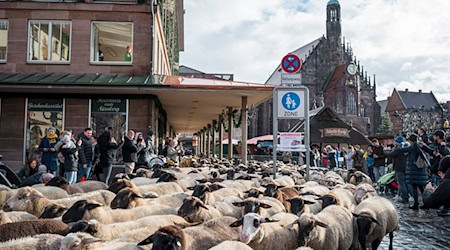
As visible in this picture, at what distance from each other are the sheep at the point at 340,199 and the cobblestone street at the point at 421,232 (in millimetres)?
911

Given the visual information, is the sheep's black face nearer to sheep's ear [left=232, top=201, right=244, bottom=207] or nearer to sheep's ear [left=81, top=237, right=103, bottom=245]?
sheep's ear [left=232, top=201, right=244, bottom=207]

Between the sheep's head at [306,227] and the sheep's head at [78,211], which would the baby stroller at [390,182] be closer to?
the sheep's head at [306,227]

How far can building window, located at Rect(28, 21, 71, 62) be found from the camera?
18672mm

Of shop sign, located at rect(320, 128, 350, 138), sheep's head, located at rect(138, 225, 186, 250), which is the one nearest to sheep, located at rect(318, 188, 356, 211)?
sheep's head, located at rect(138, 225, 186, 250)

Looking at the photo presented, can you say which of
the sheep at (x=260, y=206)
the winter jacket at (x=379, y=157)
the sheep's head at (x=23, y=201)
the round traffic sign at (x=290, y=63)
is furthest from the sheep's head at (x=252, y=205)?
the winter jacket at (x=379, y=157)

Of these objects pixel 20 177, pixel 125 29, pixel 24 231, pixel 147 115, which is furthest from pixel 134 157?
pixel 125 29

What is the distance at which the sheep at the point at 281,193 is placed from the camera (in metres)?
8.17

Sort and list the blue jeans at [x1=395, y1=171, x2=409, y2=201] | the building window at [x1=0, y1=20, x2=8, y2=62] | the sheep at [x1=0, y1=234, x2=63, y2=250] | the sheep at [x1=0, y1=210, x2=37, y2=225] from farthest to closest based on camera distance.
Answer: the building window at [x1=0, y1=20, x2=8, y2=62] < the blue jeans at [x1=395, y1=171, x2=409, y2=201] < the sheep at [x1=0, y1=210, x2=37, y2=225] < the sheep at [x1=0, y1=234, x2=63, y2=250]

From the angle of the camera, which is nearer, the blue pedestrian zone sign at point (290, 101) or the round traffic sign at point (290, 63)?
the round traffic sign at point (290, 63)

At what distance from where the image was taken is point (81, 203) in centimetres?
630

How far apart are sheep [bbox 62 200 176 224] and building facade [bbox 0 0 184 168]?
9.80 m

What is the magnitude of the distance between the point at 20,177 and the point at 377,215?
29.6ft

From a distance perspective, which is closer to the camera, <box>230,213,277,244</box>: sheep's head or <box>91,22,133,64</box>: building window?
<box>230,213,277,244</box>: sheep's head

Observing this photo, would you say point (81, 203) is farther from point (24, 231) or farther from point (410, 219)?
point (410, 219)
